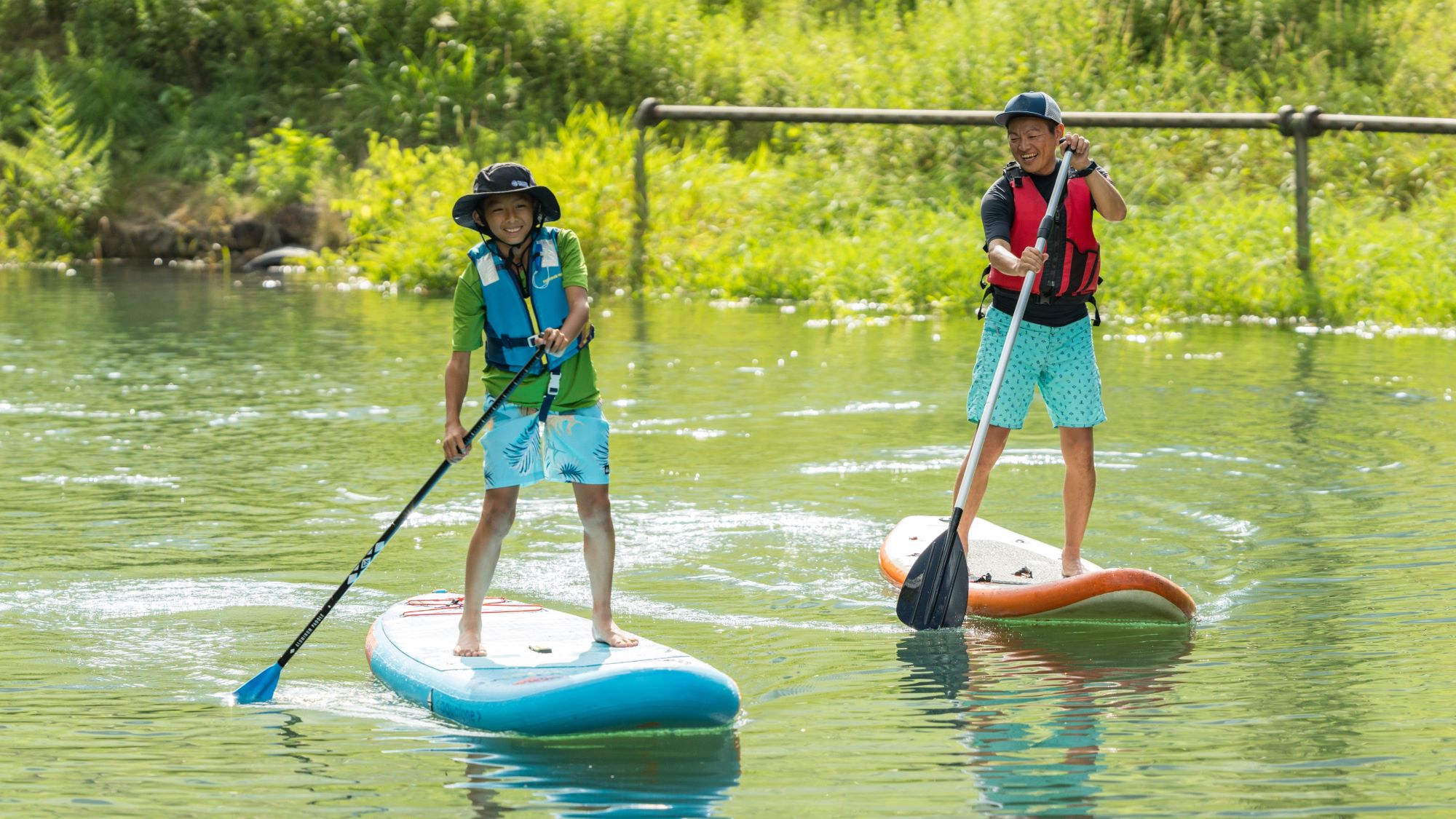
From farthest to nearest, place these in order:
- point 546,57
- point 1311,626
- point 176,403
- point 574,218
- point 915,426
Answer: point 546,57, point 574,218, point 176,403, point 915,426, point 1311,626

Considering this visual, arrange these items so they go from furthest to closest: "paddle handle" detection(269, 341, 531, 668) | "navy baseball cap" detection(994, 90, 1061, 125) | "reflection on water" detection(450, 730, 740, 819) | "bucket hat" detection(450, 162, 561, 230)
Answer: "navy baseball cap" detection(994, 90, 1061, 125)
"paddle handle" detection(269, 341, 531, 668)
"bucket hat" detection(450, 162, 561, 230)
"reflection on water" detection(450, 730, 740, 819)

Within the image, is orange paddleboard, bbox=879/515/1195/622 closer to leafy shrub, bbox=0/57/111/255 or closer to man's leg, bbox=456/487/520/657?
man's leg, bbox=456/487/520/657

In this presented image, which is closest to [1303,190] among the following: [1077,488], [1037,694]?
[1077,488]

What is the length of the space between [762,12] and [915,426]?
1538 centimetres

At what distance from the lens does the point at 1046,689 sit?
221 inches

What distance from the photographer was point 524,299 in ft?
18.2

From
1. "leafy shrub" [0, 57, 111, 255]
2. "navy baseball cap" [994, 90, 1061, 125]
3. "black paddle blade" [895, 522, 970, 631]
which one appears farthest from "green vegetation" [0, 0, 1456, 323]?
"black paddle blade" [895, 522, 970, 631]

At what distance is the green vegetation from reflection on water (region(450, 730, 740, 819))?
1125cm

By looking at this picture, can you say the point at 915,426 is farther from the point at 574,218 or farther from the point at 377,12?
the point at 377,12

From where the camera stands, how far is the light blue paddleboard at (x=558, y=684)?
5.14m

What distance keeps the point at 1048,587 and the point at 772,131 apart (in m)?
15.8

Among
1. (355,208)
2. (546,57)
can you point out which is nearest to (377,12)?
(546,57)

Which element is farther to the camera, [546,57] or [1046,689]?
[546,57]

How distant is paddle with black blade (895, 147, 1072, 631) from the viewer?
20.7 ft
